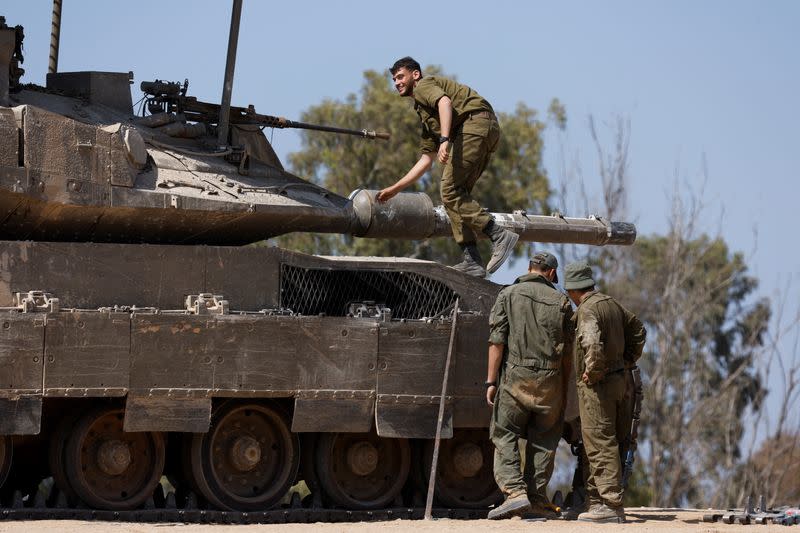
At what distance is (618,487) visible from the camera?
14.7m

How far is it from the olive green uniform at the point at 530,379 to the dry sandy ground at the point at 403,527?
0.57 m

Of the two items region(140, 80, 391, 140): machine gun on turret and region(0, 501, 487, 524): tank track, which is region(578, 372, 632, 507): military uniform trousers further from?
region(140, 80, 391, 140): machine gun on turret

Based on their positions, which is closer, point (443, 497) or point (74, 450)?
point (74, 450)

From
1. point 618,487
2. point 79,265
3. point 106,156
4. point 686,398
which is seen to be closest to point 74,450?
point 79,265

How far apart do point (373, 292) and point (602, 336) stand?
256 cm

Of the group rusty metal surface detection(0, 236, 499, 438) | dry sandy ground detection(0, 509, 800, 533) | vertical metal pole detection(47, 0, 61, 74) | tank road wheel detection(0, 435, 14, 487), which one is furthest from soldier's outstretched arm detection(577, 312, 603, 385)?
vertical metal pole detection(47, 0, 61, 74)

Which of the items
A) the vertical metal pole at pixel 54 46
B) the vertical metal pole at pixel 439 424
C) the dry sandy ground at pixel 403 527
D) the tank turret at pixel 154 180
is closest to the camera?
the dry sandy ground at pixel 403 527

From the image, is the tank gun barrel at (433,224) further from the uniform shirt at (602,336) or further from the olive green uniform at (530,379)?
the uniform shirt at (602,336)

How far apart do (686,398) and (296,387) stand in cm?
2880

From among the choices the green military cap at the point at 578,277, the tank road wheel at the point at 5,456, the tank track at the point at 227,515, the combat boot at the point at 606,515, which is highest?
the green military cap at the point at 578,277

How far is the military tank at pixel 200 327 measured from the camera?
14672 millimetres

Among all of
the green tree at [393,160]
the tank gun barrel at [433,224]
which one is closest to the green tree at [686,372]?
the green tree at [393,160]

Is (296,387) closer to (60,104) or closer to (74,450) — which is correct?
(74,450)

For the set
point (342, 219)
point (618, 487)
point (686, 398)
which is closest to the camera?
point (618, 487)
